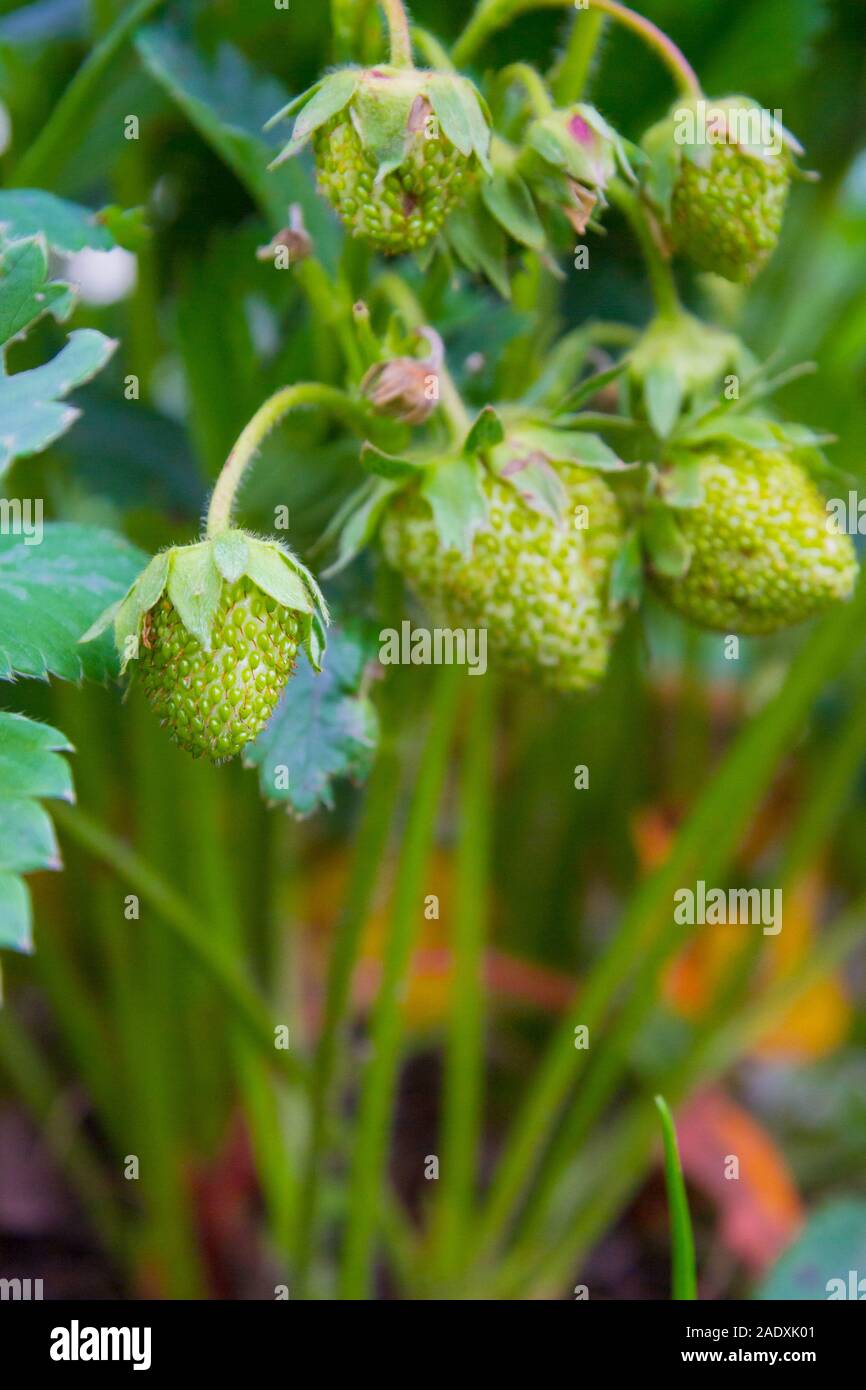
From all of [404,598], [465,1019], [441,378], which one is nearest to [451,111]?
[441,378]

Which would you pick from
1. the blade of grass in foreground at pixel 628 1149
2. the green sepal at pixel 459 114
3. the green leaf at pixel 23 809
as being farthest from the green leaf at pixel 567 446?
the blade of grass in foreground at pixel 628 1149

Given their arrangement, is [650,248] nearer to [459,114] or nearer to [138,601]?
[459,114]

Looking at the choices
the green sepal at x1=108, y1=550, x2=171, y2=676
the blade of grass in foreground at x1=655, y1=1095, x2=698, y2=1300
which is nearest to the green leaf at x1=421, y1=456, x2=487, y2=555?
the green sepal at x1=108, y1=550, x2=171, y2=676

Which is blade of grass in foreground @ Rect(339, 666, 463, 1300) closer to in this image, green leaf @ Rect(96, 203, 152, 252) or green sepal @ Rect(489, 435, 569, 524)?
green sepal @ Rect(489, 435, 569, 524)
